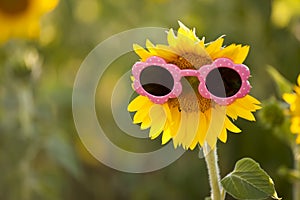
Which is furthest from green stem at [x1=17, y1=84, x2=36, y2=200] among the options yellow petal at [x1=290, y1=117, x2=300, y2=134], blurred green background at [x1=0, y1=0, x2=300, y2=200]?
yellow petal at [x1=290, y1=117, x2=300, y2=134]

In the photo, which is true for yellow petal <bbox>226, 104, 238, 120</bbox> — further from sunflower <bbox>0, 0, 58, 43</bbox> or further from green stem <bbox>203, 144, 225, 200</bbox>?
sunflower <bbox>0, 0, 58, 43</bbox>

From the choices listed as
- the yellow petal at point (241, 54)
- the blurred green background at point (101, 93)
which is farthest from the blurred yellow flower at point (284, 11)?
the yellow petal at point (241, 54)

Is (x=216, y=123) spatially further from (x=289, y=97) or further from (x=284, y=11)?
(x=284, y=11)

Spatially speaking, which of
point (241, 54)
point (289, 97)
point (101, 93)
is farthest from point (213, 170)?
point (101, 93)

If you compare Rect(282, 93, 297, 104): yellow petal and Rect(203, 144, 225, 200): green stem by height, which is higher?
Rect(282, 93, 297, 104): yellow petal

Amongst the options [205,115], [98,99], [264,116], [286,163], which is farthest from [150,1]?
[205,115]

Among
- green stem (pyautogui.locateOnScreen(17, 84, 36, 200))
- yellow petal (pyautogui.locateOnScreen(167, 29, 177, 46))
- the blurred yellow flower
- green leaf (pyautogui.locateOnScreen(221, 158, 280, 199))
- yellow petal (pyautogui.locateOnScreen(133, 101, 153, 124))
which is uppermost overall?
the blurred yellow flower

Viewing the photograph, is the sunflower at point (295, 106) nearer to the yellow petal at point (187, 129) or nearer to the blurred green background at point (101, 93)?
the yellow petal at point (187, 129)

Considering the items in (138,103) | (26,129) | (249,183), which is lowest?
(249,183)
